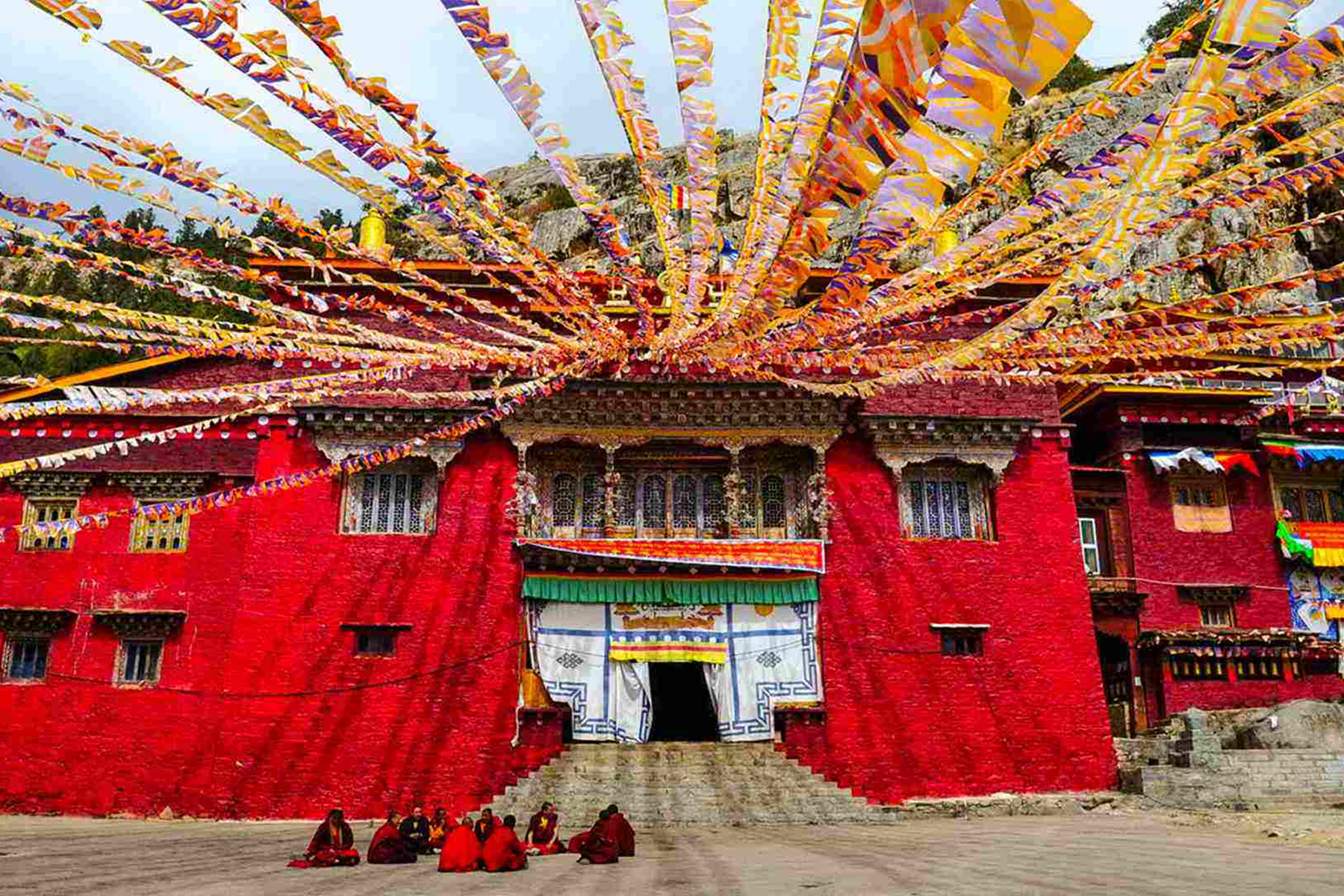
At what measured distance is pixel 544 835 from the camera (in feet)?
42.2

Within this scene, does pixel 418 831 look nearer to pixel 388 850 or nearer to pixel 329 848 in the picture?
pixel 388 850

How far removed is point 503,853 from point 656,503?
9086mm

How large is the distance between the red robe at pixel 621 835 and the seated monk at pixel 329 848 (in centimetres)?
295

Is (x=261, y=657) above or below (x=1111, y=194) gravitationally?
below

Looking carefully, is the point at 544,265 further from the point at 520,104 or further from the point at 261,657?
the point at 261,657

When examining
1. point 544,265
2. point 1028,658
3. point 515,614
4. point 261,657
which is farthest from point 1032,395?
point 261,657

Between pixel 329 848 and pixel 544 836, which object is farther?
pixel 544 836

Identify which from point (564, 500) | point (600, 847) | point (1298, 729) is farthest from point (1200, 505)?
point (600, 847)

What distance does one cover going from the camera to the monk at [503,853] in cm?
1092

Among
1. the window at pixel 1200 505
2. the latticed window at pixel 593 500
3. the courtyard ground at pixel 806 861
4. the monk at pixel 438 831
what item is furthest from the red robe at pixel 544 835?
the window at pixel 1200 505

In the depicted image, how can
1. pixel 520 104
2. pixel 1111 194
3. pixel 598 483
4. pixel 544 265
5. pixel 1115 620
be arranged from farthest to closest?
pixel 1115 620, pixel 598 483, pixel 544 265, pixel 1111 194, pixel 520 104

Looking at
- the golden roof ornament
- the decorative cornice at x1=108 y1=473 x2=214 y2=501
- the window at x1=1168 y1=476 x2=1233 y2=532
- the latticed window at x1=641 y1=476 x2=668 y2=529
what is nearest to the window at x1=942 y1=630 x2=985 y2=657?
the latticed window at x1=641 y1=476 x2=668 y2=529

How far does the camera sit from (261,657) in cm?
1744

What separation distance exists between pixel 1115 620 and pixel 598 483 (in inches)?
460
